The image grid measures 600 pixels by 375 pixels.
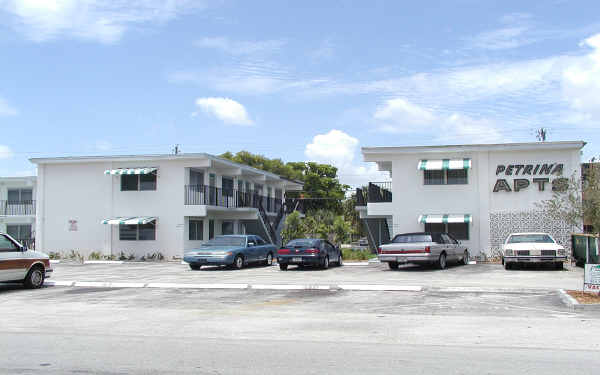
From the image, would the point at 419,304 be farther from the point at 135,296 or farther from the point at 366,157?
the point at 366,157

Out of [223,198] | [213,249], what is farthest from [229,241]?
[223,198]

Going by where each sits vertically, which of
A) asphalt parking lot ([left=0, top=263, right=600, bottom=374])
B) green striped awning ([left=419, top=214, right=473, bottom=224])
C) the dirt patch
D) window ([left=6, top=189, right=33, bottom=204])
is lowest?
asphalt parking lot ([left=0, top=263, right=600, bottom=374])

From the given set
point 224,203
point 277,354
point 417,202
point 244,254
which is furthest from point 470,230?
point 277,354

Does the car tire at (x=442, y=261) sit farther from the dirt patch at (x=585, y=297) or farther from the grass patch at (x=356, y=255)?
the dirt patch at (x=585, y=297)

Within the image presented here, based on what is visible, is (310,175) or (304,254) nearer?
(304,254)

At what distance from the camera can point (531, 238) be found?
22781mm

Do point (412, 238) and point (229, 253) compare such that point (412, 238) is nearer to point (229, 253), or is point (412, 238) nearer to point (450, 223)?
point (450, 223)

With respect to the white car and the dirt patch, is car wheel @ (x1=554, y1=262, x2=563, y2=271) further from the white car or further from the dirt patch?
the dirt patch

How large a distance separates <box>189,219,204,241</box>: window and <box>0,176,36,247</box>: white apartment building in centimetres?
1274

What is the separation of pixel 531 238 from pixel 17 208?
31860mm

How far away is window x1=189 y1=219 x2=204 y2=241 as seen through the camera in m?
32.2

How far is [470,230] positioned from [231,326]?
782 inches

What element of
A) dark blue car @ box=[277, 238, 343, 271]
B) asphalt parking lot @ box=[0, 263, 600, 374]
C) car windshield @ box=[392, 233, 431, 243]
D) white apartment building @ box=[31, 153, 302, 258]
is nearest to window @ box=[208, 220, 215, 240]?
white apartment building @ box=[31, 153, 302, 258]

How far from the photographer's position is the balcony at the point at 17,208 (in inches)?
1538
